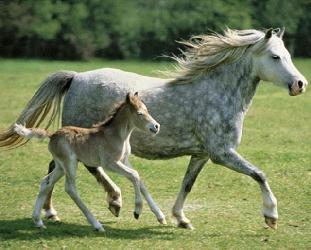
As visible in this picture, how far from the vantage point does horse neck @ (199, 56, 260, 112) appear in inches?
376

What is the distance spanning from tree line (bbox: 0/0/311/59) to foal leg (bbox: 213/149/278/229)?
38287 mm

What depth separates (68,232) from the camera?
891cm

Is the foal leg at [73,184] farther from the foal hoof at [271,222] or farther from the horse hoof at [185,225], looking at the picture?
the foal hoof at [271,222]

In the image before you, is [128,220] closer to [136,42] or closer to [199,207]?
[199,207]

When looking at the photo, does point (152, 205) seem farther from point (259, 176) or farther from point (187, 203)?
point (187, 203)

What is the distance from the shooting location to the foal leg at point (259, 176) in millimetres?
9055

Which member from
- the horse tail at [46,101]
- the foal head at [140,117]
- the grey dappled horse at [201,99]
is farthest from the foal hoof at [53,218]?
the foal head at [140,117]

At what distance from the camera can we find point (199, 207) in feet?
35.1

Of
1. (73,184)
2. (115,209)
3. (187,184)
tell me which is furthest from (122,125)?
(187,184)

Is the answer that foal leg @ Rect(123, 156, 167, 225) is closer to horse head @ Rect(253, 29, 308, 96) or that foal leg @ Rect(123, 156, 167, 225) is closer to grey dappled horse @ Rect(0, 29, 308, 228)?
grey dappled horse @ Rect(0, 29, 308, 228)

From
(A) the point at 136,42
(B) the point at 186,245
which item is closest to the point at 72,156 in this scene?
(B) the point at 186,245

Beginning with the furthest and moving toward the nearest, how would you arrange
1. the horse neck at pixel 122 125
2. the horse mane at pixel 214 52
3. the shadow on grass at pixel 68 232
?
the horse mane at pixel 214 52
the horse neck at pixel 122 125
the shadow on grass at pixel 68 232

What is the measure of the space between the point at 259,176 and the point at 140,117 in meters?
1.48

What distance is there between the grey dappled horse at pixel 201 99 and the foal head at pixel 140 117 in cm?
69
